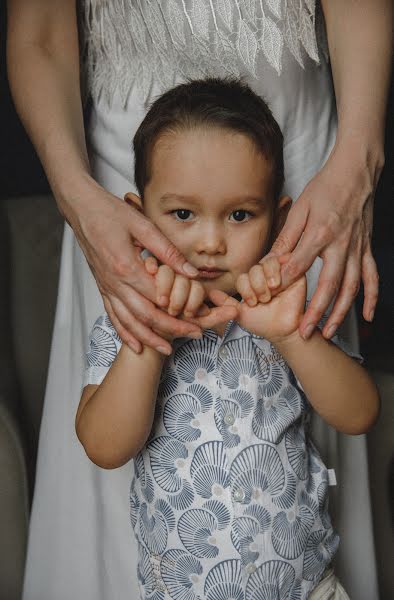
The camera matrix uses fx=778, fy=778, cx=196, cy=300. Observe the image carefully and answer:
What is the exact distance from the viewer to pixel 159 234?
0.93 meters

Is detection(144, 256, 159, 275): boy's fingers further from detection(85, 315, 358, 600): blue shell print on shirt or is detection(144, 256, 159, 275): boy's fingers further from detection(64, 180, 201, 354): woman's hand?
detection(85, 315, 358, 600): blue shell print on shirt

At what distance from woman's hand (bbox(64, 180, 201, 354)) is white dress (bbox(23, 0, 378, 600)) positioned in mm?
235

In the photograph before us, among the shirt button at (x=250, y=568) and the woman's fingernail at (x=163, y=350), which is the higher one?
the woman's fingernail at (x=163, y=350)

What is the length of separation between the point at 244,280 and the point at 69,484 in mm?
520

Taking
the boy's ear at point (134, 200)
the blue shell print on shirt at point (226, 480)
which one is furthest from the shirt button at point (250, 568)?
the boy's ear at point (134, 200)

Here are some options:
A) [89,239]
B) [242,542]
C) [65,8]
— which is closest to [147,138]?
[89,239]

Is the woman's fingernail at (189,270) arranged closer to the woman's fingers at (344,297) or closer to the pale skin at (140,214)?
the pale skin at (140,214)

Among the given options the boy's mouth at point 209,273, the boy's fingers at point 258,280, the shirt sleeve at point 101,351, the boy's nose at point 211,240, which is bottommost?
the shirt sleeve at point 101,351

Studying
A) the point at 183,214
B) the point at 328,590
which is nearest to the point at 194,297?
the point at 183,214

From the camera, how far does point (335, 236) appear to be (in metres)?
0.98

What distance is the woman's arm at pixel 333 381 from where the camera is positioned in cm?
99

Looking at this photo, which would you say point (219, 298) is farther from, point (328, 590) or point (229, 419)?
point (328, 590)

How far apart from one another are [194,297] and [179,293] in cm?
2

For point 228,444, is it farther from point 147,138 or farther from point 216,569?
point 147,138
